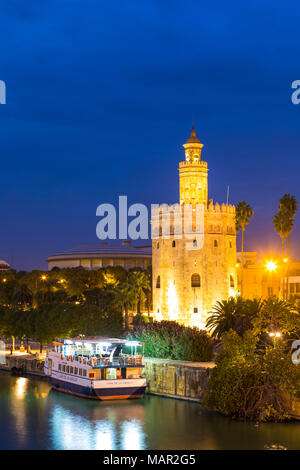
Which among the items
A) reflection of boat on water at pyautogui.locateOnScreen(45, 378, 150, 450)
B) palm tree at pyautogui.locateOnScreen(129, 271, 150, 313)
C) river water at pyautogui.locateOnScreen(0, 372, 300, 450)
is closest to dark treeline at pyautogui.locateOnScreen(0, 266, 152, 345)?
palm tree at pyautogui.locateOnScreen(129, 271, 150, 313)

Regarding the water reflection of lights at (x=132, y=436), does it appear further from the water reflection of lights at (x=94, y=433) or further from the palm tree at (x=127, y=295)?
the palm tree at (x=127, y=295)

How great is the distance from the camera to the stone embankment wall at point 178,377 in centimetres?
4122

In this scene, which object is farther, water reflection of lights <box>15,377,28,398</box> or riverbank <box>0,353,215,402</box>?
water reflection of lights <box>15,377,28,398</box>

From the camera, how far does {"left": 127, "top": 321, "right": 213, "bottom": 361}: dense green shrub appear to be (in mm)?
46031

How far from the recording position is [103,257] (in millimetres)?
136875

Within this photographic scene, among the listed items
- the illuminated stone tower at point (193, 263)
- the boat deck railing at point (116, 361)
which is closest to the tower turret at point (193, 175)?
the illuminated stone tower at point (193, 263)

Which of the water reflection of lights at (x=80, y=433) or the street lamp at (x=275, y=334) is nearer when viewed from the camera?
the water reflection of lights at (x=80, y=433)

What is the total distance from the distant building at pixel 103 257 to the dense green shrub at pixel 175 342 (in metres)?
86.3

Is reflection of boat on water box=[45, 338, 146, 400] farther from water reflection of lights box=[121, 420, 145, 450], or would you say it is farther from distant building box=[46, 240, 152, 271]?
distant building box=[46, 240, 152, 271]

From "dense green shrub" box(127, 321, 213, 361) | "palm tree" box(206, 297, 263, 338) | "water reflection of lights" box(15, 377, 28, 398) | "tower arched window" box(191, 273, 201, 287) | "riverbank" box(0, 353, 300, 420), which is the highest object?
"tower arched window" box(191, 273, 201, 287)

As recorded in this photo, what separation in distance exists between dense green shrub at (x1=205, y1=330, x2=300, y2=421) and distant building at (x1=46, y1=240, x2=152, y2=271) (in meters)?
99.3

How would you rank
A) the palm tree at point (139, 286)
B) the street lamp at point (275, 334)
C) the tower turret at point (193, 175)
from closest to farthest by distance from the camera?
the street lamp at point (275, 334), the tower turret at point (193, 175), the palm tree at point (139, 286)
